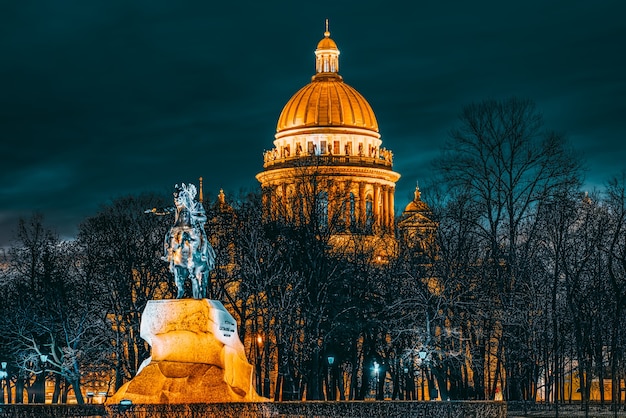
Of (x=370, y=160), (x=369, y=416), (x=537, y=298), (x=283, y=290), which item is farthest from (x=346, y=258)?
(x=370, y=160)

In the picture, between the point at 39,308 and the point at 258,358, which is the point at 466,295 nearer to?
the point at 258,358

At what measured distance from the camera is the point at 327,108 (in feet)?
434

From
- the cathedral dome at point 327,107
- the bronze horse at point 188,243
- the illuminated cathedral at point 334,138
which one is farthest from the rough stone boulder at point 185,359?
the cathedral dome at point 327,107

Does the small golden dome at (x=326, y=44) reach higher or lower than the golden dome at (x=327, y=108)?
higher

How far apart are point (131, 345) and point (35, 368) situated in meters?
8.80

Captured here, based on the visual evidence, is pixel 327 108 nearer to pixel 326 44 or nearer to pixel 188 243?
pixel 326 44

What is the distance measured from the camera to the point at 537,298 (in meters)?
64.8

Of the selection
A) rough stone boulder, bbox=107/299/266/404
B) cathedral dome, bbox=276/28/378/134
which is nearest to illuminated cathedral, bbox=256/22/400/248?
cathedral dome, bbox=276/28/378/134

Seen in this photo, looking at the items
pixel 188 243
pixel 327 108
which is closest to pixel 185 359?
pixel 188 243

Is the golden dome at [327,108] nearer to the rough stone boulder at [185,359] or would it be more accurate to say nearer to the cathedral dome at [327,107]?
the cathedral dome at [327,107]

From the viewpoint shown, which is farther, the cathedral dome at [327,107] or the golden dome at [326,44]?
the golden dome at [326,44]

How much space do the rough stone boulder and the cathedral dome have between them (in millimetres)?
91693

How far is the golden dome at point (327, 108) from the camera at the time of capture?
5182 inches

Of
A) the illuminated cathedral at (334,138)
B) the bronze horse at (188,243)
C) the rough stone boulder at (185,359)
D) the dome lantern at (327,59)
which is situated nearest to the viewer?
the rough stone boulder at (185,359)
